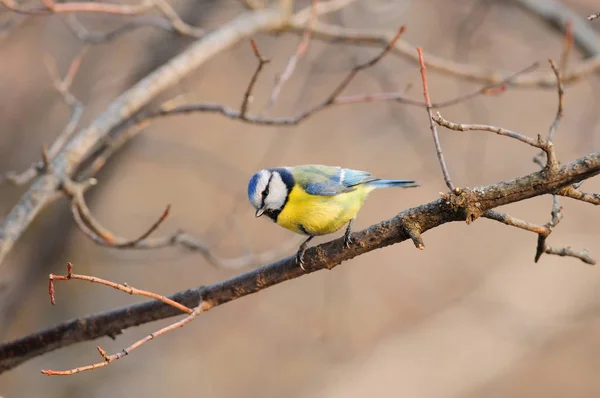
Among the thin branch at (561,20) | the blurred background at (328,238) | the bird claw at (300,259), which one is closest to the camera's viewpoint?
the bird claw at (300,259)

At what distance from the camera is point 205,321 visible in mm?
3588

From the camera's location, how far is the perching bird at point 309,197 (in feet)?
4.62

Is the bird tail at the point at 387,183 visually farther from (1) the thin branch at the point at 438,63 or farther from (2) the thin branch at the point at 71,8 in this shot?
(2) the thin branch at the point at 71,8

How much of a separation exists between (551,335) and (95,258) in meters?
2.52

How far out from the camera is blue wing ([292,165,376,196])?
1.46 meters

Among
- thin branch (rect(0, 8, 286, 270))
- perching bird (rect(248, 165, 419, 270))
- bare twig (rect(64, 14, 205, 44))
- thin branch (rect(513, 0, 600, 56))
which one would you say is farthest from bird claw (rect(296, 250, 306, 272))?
thin branch (rect(513, 0, 600, 56))

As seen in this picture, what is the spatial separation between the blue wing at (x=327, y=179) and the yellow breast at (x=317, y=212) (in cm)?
→ 1

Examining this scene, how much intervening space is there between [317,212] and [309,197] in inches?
2.3

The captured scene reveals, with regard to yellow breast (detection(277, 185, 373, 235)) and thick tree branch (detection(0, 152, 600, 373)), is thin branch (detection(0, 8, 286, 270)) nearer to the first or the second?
thick tree branch (detection(0, 152, 600, 373))

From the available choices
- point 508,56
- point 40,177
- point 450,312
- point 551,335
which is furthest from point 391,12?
point 40,177

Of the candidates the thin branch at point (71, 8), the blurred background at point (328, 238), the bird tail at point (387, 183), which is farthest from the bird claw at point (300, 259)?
the blurred background at point (328, 238)

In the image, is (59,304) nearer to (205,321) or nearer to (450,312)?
(205,321)

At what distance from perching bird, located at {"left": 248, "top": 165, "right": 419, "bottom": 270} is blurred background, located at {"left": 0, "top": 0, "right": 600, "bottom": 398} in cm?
161

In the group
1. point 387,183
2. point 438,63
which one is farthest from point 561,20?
point 387,183
